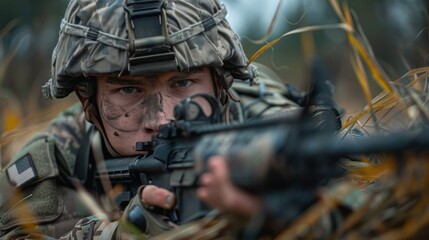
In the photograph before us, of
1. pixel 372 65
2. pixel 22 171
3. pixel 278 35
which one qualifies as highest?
pixel 372 65

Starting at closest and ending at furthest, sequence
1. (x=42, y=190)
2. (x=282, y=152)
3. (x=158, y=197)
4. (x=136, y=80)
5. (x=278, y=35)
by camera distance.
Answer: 1. (x=282, y=152)
2. (x=158, y=197)
3. (x=136, y=80)
4. (x=42, y=190)
5. (x=278, y=35)

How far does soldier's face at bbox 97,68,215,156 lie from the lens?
378 cm

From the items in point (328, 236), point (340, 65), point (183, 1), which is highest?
point (183, 1)

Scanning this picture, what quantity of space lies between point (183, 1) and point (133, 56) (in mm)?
385

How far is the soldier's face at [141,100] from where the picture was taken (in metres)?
3.78

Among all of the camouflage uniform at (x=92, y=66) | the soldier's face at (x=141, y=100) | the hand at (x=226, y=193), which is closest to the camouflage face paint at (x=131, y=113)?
the soldier's face at (x=141, y=100)

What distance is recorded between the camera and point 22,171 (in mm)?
4488

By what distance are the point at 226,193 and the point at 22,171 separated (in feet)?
7.94

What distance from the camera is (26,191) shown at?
450cm

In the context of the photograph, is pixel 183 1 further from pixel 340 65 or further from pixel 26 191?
pixel 340 65

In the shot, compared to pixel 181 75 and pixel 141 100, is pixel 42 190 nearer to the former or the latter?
pixel 141 100

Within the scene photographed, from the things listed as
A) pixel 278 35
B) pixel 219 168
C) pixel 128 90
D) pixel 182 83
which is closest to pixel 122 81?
pixel 128 90

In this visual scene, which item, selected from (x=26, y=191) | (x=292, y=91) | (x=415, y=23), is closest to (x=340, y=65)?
(x=415, y=23)

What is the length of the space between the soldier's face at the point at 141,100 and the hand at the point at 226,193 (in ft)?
4.66
